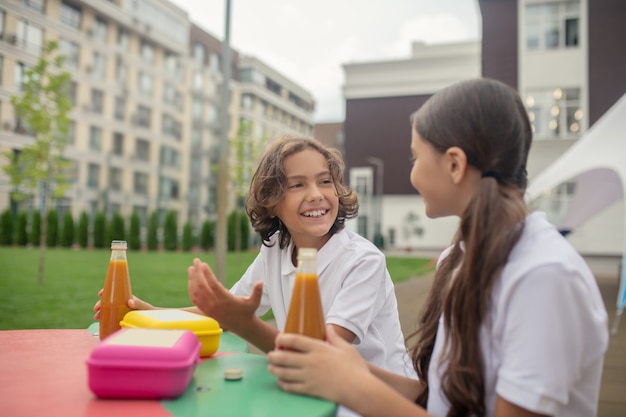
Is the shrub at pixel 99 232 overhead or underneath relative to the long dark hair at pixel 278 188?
underneath

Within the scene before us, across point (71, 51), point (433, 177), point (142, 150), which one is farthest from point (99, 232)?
point (433, 177)

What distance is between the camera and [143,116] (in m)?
33.8

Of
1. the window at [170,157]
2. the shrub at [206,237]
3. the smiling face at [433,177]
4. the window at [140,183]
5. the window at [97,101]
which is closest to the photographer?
the smiling face at [433,177]

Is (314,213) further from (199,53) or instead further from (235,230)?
(199,53)

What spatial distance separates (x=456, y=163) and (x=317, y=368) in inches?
17.6

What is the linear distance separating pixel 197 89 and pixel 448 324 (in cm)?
3893

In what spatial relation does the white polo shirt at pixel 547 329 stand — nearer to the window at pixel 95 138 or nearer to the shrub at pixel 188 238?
the shrub at pixel 188 238

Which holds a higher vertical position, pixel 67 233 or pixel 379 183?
pixel 379 183

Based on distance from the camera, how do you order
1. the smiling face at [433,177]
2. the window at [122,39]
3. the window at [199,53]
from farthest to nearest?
the window at [199,53] < the window at [122,39] < the smiling face at [433,177]

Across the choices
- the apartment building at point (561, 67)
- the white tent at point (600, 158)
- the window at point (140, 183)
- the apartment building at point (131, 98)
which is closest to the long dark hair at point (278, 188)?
the white tent at point (600, 158)

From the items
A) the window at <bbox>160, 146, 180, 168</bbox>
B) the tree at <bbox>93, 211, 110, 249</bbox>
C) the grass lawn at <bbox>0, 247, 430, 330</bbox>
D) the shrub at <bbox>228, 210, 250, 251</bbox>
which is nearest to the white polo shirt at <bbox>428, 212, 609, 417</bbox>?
the grass lawn at <bbox>0, 247, 430, 330</bbox>

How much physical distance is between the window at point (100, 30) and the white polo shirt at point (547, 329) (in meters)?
33.6

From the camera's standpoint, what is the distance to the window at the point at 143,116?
110ft

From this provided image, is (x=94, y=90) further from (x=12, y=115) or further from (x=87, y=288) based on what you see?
(x=87, y=288)
